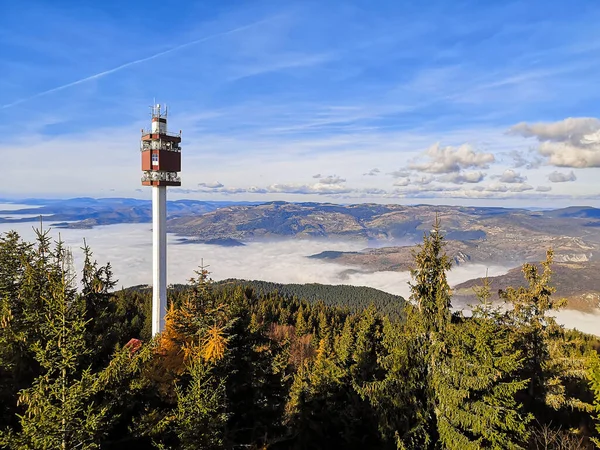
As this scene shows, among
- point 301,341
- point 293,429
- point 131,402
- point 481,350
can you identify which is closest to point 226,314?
point 131,402

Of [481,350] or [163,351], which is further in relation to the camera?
[163,351]

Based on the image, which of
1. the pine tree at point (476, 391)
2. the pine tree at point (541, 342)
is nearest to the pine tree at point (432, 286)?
the pine tree at point (476, 391)

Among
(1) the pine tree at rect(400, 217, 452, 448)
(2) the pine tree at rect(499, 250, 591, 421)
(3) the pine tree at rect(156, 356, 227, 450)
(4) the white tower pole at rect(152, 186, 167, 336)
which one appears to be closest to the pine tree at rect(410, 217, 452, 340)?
(1) the pine tree at rect(400, 217, 452, 448)

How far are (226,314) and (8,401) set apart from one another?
8937 millimetres

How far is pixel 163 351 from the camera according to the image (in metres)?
19.0

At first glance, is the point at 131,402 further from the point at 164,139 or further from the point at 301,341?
the point at 301,341

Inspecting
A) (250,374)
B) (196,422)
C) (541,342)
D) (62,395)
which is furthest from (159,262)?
(541,342)

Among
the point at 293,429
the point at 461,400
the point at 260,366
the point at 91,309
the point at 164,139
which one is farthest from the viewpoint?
the point at 164,139

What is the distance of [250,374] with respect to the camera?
1816 cm

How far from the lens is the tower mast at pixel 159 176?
150 ft

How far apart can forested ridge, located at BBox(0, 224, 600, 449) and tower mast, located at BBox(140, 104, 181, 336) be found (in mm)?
22857

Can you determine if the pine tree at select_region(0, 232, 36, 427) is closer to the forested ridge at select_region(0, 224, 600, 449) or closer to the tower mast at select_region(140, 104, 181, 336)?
the forested ridge at select_region(0, 224, 600, 449)

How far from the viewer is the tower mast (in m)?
45.7

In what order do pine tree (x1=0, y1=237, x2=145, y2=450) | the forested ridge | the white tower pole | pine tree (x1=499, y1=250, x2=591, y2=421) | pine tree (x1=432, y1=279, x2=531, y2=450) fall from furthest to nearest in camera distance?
the white tower pole
pine tree (x1=499, y1=250, x2=591, y2=421)
pine tree (x1=432, y1=279, x2=531, y2=450)
the forested ridge
pine tree (x1=0, y1=237, x2=145, y2=450)
